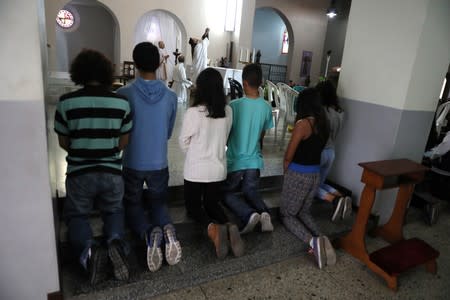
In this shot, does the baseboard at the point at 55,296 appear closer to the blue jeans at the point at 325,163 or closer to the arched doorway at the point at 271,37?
the blue jeans at the point at 325,163

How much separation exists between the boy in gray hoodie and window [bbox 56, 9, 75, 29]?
10.1 meters

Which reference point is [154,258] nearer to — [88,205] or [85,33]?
[88,205]

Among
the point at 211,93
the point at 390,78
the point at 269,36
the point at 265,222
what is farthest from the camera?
the point at 269,36

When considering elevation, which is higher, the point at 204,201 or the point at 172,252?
the point at 204,201

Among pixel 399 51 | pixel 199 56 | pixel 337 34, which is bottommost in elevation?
pixel 199 56

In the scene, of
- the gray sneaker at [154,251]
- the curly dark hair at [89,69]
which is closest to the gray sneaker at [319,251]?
the gray sneaker at [154,251]

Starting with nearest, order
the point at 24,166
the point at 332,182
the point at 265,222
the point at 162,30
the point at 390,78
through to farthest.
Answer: the point at 24,166, the point at 265,222, the point at 390,78, the point at 332,182, the point at 162,30

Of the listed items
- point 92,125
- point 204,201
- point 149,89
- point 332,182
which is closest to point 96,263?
point 92,125

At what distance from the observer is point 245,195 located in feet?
7.98

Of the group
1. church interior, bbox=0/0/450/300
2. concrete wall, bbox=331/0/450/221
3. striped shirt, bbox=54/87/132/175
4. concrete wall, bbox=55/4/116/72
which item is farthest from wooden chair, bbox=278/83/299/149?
concrete wall, bbox=55/4/116/72

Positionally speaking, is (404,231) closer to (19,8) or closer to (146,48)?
(146,48)

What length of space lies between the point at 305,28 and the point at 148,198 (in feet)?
33.8

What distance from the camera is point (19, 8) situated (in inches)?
50.1

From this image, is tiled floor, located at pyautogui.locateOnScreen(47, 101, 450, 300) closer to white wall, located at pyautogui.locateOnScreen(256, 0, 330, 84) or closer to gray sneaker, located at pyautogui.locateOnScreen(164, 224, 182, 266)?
gray sneaker, located at pyautogui.locateOnScreen(164, 224, 182, 266)
